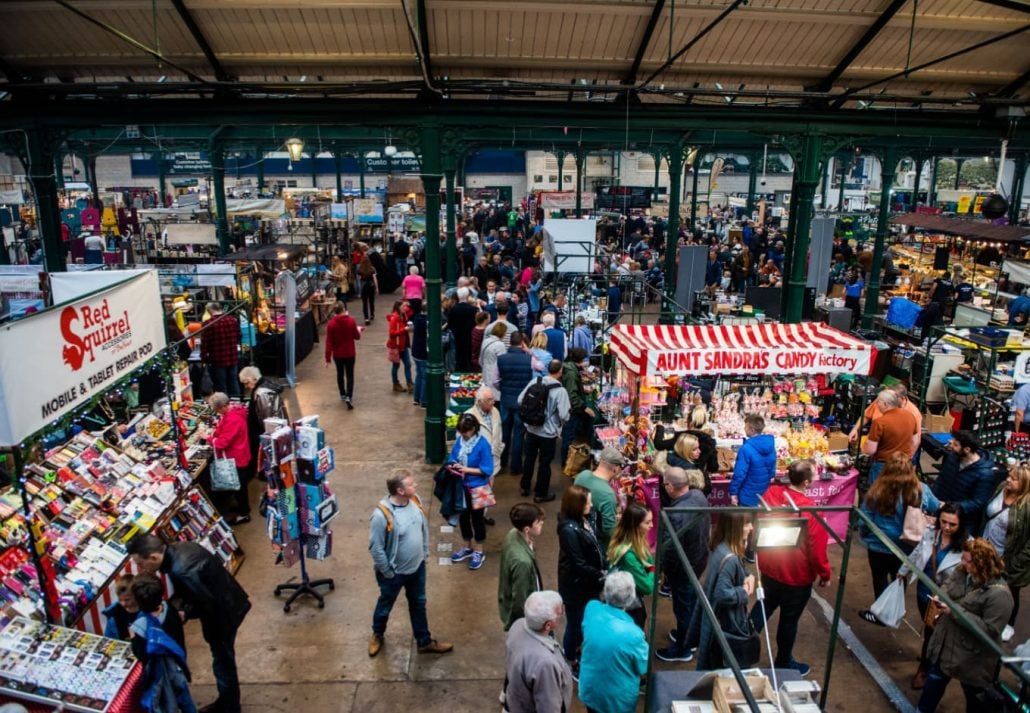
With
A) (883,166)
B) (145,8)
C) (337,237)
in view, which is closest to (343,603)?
(145,8)

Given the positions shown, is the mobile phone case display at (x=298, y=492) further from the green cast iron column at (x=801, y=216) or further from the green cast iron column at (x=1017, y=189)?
the green cast iron column at (x=1017, y=189)

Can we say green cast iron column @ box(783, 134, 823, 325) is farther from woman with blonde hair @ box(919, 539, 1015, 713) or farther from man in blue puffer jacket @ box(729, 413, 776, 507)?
woman with blonde hair @ box(919, 539, 1015, 713)

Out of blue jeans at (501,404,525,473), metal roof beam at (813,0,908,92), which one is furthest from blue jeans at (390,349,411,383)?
metal roof beam at (813,0,908,92)

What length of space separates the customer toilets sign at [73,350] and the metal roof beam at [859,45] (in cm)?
803

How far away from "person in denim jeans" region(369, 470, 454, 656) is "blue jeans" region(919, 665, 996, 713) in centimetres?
364

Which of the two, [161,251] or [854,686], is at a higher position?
[161,251]

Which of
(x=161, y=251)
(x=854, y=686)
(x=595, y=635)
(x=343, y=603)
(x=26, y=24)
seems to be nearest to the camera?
(x=595, y=635)

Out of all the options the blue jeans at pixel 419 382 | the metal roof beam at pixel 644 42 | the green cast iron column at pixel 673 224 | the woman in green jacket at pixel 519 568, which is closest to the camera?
the woman in green jacket at pixel 519 568

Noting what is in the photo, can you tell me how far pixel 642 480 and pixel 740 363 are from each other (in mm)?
1635

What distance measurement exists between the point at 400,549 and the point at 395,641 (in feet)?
3.62

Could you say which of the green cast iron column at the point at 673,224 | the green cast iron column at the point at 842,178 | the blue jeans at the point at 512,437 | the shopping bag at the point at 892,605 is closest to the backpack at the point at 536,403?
the blue jeans at the point at 512,437

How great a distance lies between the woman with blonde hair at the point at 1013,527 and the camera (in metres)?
5.90

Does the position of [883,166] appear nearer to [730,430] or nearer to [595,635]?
[730,430]

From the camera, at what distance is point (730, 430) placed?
8250 millimetres
